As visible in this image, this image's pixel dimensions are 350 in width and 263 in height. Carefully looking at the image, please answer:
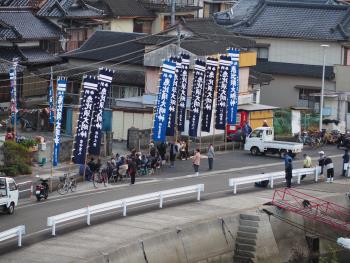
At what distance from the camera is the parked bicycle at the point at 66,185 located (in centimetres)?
4306

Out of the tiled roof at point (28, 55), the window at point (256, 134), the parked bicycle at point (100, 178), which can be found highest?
the tiled roof at point (28, 55)

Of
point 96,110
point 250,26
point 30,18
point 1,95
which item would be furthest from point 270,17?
point 96,110

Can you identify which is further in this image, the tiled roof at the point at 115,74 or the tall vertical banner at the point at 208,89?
the tiled roof at the point at 115,74

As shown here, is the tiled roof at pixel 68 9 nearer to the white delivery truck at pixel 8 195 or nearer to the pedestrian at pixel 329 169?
the pedestrian at pixel 329 169

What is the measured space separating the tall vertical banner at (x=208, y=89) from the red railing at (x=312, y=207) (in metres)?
11.4

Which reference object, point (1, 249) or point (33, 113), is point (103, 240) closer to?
point (1, 249)

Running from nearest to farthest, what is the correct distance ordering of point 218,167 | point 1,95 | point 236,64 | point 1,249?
point 1,249
point 218,167
point 236,64
point 1,95

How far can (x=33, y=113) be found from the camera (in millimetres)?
60969

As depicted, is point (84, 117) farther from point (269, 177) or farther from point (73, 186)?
point (269, 177)

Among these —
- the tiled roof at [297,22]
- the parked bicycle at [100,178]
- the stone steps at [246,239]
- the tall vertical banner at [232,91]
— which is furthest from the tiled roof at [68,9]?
the stone steps at [246,239]

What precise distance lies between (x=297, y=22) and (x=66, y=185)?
38882 mm

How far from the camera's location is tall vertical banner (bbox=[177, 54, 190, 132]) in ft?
176

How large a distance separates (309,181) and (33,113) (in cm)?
2011

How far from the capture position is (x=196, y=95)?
54438 millimetres
